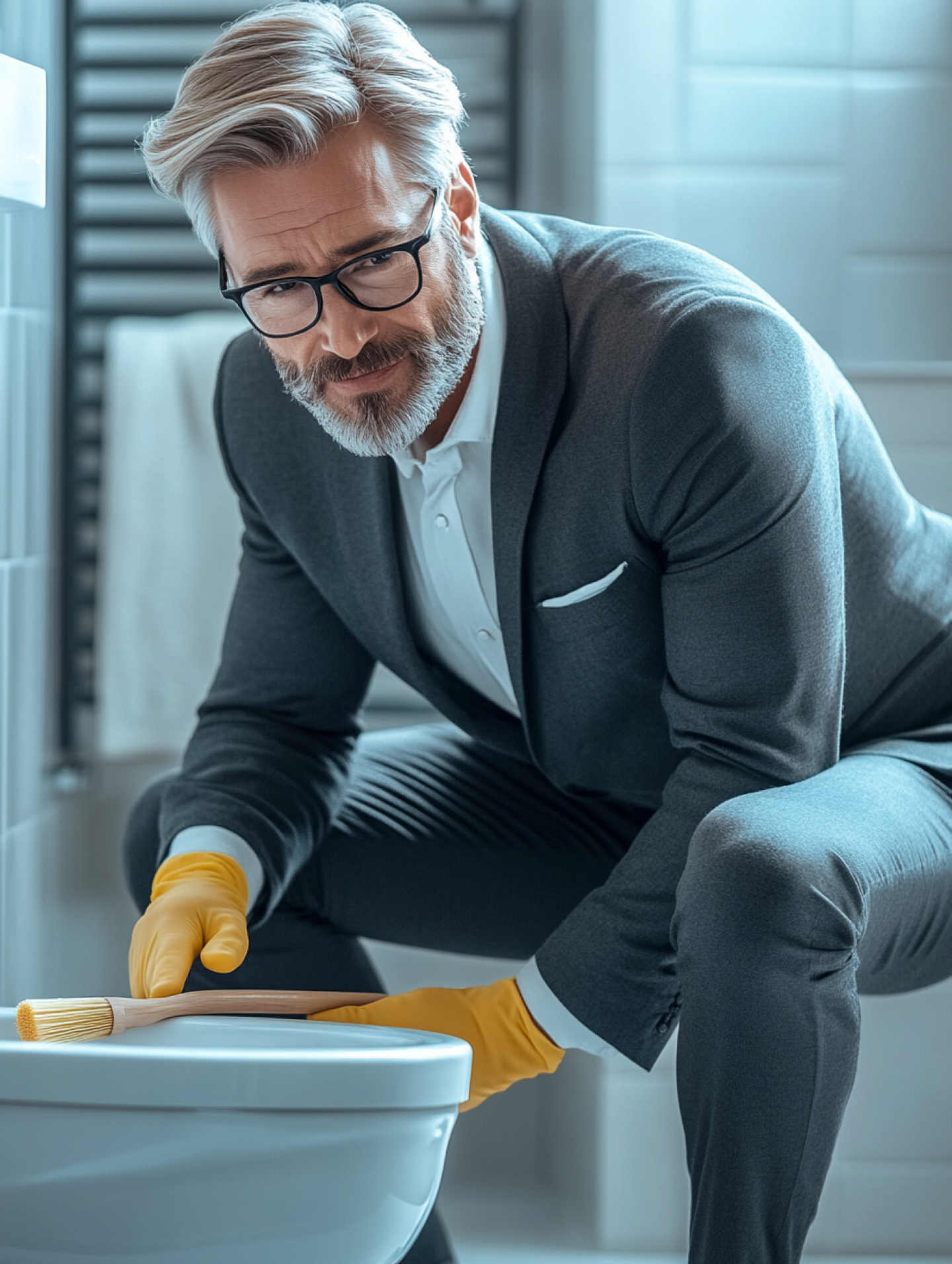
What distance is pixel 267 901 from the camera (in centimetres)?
106

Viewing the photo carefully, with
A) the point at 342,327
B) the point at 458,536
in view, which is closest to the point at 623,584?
the point at 458,536

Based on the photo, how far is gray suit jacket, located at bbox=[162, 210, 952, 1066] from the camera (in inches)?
34.2

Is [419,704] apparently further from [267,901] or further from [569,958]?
[569,958]

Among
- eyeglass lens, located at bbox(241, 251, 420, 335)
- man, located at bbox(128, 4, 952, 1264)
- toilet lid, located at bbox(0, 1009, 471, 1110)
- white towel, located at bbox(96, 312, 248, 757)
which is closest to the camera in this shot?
toilet lid, located at bbox(0, 1009, 471, 1110)

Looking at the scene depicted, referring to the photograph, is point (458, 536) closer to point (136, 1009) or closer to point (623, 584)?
point (623, 584)

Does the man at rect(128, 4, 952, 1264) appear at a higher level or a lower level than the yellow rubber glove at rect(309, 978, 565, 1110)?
higher

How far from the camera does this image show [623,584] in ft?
3.13

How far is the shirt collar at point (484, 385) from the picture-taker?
3.21 feet

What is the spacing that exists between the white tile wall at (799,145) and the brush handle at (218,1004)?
2.78 feet

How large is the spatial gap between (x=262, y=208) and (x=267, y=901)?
511 millimetres

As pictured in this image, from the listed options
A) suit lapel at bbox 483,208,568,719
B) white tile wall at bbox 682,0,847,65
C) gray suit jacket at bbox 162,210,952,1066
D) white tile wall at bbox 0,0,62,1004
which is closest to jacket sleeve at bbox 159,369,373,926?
gray suit jacket at bbox 162,210,952,1066

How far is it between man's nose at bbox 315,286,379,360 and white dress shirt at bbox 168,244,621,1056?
0.32 feet

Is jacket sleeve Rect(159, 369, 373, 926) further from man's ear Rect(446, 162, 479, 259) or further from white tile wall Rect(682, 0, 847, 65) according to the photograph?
white tile wall Rect(682, 0, 847, 65)

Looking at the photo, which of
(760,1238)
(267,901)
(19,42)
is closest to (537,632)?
(267,901)
